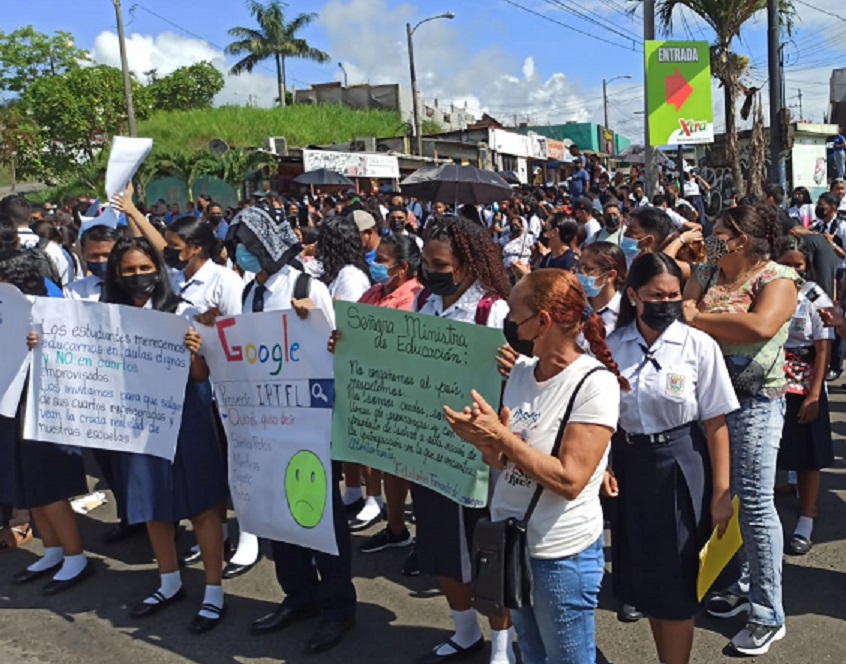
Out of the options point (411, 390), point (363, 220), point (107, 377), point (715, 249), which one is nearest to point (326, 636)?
point (411, 390)

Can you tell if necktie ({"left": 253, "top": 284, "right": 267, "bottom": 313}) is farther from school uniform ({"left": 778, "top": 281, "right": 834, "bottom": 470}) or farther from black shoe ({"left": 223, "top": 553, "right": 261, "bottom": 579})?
school uniform ({"left": 778, "top": 281, "right": 834, "bottom": 470})

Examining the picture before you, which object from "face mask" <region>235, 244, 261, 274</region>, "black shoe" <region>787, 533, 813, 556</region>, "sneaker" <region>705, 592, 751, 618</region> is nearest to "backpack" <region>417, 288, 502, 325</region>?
"face mask" <region>235, 244, 261, 274</region>

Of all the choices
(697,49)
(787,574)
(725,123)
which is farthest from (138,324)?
(725,123)

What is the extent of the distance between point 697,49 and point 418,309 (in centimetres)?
684

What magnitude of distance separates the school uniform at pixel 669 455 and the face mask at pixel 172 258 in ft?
8.08

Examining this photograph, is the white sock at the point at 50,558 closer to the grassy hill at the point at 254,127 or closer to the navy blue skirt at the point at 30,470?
the navy blue skirt at the point at 30,470

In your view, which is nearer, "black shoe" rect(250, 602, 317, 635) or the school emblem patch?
the school emblem patch

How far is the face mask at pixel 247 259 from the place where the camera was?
14.0 ft

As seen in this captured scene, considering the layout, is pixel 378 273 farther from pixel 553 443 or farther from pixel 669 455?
pixel 553 443

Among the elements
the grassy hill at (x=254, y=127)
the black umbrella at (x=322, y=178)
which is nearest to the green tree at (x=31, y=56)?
the grassy hill at (x=254, y=127)

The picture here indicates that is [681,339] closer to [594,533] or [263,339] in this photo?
[594,533]

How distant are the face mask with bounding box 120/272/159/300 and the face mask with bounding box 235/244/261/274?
419mm

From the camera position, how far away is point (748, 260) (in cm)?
351

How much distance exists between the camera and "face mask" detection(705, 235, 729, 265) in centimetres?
358
